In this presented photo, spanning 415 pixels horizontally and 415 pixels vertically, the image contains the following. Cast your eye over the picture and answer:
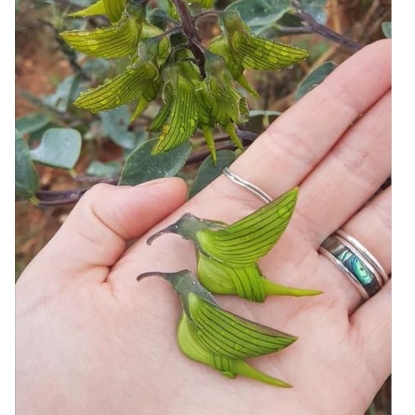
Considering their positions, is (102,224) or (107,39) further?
(102,224)

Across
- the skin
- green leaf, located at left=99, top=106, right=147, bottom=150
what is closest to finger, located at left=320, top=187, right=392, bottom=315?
the skin

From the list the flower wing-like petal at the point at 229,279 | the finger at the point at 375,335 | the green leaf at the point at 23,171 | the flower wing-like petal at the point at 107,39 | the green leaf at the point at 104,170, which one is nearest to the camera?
the flower wing-like petal at the point at 107,39

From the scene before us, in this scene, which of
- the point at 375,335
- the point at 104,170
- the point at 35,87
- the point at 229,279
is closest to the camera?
the point at 229,279

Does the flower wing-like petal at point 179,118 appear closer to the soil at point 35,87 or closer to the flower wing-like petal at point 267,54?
the flower wing-like petal at point 267,54

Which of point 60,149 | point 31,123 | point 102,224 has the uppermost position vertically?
point 102,224

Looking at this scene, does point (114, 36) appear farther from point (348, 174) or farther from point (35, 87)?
point (35, 87)

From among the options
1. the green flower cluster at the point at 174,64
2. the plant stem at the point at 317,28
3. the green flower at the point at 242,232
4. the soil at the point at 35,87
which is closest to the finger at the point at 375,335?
the green flower at the point at 242,232

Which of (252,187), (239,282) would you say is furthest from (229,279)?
(252,187)
